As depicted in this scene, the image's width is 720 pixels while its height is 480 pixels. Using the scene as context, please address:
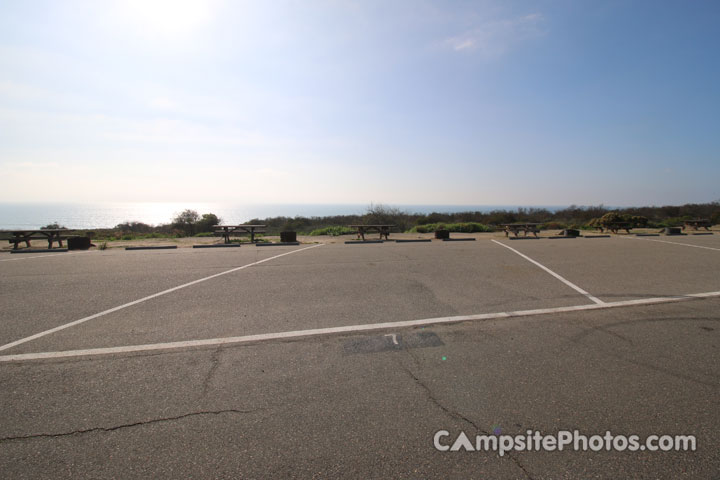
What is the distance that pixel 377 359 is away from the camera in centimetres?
344

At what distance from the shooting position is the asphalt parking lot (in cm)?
213

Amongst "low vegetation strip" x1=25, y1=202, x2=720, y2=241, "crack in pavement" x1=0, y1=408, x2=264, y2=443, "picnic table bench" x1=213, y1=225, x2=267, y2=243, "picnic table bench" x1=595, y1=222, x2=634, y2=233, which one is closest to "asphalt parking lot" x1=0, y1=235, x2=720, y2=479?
"crack in pavement" x1=0, y1=408, x2=264, y2=443

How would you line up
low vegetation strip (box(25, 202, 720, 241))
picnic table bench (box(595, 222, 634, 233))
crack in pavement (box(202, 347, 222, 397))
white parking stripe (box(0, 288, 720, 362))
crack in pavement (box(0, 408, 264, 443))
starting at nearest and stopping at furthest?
1. crack in pavement (box(0, 408, 264, 443))
2. crack in pavement (box(202, 347, 222, 397))
3. white parking stripe (box(0, 288, 720, 362))
4. picnic table bench (box(595, 222, 634, 233))
5. low vegetation strip (box(25, 202, 720, 241))

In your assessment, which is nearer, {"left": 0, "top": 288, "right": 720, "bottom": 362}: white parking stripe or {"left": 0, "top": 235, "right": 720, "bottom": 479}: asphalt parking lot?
{"left": 0, "top": 235, "right": 720, "bottom": 479}: asphalt parking lot

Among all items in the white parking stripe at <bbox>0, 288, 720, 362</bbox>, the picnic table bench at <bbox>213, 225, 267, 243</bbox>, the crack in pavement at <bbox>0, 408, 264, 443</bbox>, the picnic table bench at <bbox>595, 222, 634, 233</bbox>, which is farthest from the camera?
the picnic table bench at <bbox>595, 222, 634, 233</bbox>

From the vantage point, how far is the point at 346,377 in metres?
3.07

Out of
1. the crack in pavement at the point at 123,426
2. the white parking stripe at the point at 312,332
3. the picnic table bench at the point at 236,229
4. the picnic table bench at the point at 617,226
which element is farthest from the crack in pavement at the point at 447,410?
the picnic table bench at the point at 617,226

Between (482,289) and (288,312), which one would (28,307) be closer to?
(288,312)

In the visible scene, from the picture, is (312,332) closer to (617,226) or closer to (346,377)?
(346,377)

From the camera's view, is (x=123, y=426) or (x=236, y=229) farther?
(x=236, y=229)

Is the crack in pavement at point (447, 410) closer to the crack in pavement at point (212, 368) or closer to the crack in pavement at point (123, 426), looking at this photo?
the crack in pavement at point (123, 426)

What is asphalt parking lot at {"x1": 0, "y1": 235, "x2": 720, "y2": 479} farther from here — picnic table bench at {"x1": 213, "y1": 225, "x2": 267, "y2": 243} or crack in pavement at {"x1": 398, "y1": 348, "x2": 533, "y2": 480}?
picnic table bench at {"x1": 213, "y1": 225, "x2": 267, "y2": 243}

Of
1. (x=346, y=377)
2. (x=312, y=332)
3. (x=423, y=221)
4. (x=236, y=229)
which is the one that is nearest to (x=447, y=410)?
(x=346, y=377)

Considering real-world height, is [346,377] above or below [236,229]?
below
